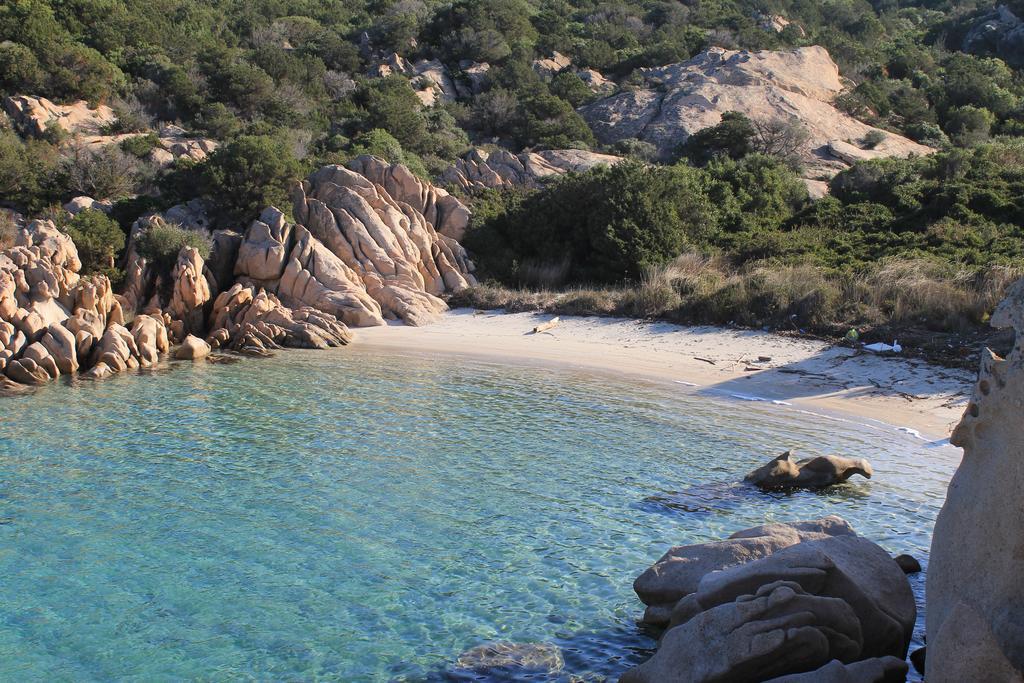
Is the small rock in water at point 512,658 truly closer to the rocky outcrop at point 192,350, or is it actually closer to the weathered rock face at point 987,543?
the weathered rock face at point 987,543

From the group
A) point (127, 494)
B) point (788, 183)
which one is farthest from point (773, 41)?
point (127, 494)

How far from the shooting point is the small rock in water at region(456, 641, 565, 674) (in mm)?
6086

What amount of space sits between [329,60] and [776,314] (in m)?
34.1

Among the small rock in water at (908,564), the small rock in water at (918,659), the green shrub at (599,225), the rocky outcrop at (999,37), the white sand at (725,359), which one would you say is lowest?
the small rock in water at (918,659)

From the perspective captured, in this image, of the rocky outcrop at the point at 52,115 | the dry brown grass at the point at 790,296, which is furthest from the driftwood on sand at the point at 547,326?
the rocky outcrop at the point at 52,115

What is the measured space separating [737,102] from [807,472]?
3108 centimetres

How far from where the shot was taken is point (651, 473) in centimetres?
1062

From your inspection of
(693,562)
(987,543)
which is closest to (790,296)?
(693,562)

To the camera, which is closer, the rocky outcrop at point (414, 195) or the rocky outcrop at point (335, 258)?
the rocky outcrop at point (335, 258)

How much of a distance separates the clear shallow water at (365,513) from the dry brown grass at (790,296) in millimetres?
4212

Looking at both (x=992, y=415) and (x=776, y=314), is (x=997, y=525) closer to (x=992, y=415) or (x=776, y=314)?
(x=992, y=415)

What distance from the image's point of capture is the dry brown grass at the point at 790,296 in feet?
54.0

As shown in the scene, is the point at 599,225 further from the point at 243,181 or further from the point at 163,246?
the point at 163,246

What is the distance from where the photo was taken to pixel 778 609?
5.43 meters
